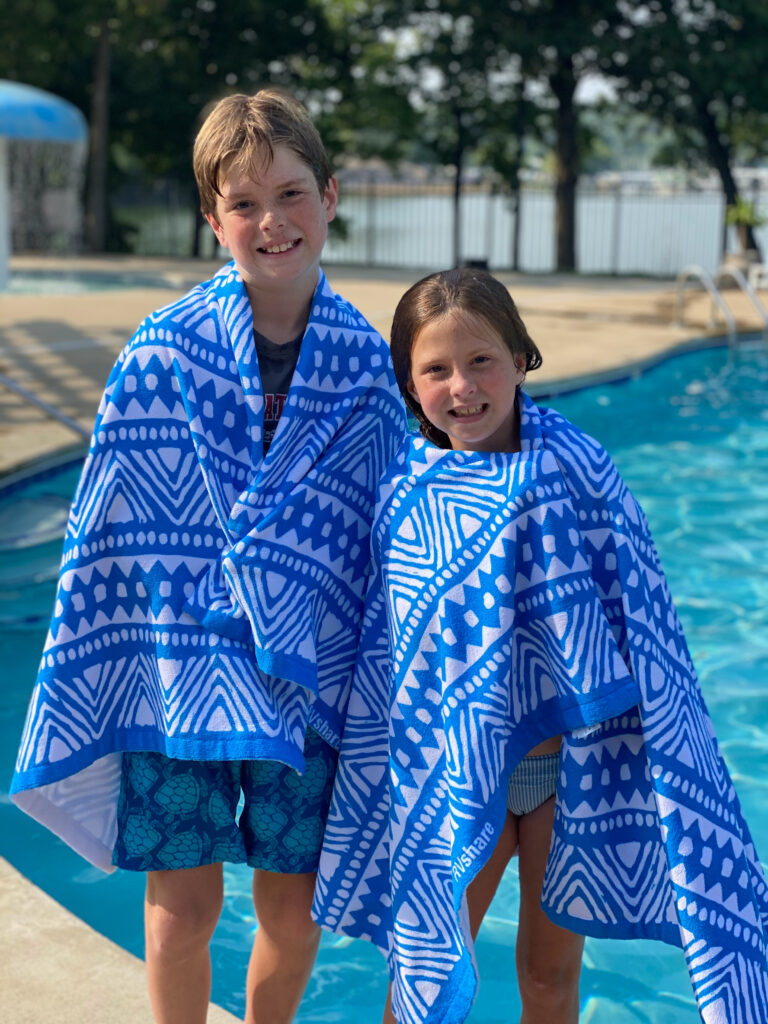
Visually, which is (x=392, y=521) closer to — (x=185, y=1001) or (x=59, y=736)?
(x=59, y=736)

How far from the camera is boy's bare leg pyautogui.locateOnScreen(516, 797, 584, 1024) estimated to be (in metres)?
1.95

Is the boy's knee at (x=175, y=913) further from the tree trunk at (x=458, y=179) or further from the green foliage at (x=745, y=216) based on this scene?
the tree trunk at (x=458, y=179)

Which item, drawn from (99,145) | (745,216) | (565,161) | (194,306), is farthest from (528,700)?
(99,145)

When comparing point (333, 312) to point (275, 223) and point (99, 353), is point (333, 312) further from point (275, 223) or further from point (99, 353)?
point (99, 353)

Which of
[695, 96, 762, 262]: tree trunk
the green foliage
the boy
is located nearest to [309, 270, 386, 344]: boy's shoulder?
the boy

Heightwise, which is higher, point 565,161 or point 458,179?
point 565,161

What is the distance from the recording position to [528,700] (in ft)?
6.04

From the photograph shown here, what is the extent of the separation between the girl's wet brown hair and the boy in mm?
108

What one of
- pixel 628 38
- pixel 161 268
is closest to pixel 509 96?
pixel 628 38

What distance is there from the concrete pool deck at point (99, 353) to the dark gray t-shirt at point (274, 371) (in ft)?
3.72

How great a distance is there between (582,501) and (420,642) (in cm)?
31

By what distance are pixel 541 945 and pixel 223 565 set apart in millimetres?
793

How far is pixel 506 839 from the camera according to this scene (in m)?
1.98

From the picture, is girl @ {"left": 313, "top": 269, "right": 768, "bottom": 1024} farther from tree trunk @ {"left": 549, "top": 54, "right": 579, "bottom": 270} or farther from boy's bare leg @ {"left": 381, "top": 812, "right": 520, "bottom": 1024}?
tree trunk @ {"left": 549, "top": 54, "right": 579, "bottom": 270}
